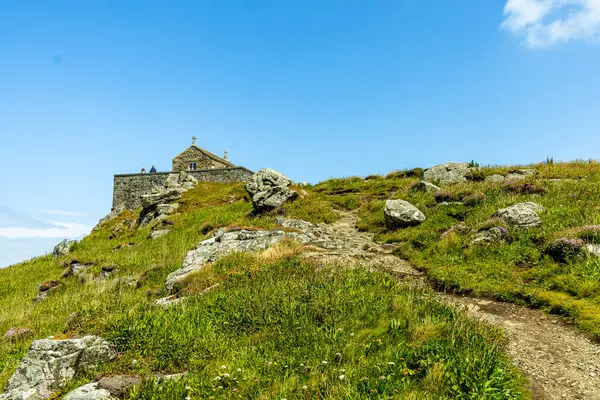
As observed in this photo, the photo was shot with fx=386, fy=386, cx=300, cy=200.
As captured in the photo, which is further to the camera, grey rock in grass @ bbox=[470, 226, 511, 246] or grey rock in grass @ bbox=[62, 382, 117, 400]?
grey rock in grass @ bbox=[470, 226, 511, 246]

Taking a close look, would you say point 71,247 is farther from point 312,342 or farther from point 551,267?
point 551,267

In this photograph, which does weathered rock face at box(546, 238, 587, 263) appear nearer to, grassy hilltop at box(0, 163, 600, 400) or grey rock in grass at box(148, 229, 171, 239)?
grassy hilltop at box(0, 163, 600, 400)

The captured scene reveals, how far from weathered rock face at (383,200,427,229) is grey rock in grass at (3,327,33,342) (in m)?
15.5

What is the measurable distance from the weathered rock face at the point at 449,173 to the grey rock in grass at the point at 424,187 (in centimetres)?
277

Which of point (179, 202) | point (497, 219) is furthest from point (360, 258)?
point (179, 202)

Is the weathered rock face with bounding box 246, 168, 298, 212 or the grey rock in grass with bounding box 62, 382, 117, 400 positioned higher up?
the weathered rock face with bounding box 246, 168, 298, 212

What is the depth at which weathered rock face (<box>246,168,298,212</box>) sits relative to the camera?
25.5 metres

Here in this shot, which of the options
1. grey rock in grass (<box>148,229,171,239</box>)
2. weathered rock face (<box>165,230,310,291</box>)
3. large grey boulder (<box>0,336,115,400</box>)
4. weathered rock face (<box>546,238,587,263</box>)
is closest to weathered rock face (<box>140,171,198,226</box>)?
grey rock in grass (<box>148,229,171,239</box>)

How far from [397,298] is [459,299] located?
3084 mm

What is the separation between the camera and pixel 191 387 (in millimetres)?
6348

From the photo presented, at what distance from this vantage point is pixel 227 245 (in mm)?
17312

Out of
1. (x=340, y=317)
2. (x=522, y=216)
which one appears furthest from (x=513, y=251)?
(x=340, y=317)

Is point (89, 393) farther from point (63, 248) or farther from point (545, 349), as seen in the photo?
point (63, 248)

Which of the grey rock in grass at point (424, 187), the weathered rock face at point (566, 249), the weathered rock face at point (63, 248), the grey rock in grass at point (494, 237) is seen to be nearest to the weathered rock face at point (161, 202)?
the weathered rock face at point (63, 248)
